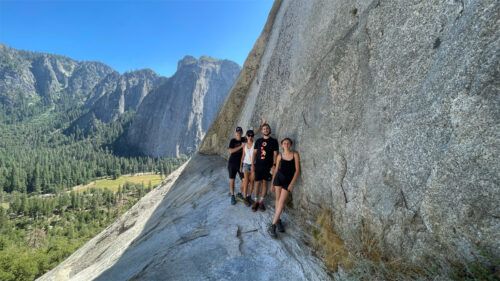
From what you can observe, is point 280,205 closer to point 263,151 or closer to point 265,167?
point 265,167

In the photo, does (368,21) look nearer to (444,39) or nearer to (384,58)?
(384,58)

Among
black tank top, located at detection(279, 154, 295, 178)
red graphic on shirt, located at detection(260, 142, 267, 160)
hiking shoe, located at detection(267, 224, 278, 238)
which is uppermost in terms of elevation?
red graphic on shirt, located at detection(260, 142, 267, 160)

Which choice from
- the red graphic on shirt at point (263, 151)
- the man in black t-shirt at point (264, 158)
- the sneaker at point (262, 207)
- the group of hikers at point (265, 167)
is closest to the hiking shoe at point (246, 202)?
the group of hikers at point (265, 167)

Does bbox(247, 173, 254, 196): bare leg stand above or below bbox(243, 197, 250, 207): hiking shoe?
above

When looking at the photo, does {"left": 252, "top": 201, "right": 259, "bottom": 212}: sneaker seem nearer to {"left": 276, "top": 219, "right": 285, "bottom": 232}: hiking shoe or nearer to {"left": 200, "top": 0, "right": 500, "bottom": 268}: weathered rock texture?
{"left": 200, "top": 0, "right": 500, "bottom": 268}: weathered rock texture

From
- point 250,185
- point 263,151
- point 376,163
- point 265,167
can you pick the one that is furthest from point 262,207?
point 376,163

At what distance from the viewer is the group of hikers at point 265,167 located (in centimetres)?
888

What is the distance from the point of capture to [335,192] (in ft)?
26.5

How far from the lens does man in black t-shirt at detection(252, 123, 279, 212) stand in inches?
389

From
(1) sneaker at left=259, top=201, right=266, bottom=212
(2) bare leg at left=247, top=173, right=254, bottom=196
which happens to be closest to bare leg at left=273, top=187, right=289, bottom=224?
(1) sneaker at left=259, top=201, right=266, bottom=212

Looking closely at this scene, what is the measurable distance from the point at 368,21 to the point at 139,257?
9.15 meters

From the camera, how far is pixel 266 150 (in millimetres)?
9883

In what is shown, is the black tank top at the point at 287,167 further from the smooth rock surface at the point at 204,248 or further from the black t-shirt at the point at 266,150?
the smooth rock surface at the point at 204,248

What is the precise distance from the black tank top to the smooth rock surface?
146 centimetres
